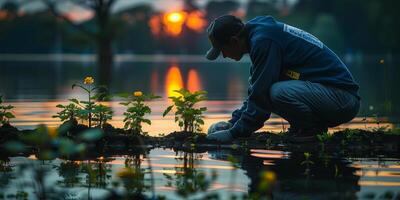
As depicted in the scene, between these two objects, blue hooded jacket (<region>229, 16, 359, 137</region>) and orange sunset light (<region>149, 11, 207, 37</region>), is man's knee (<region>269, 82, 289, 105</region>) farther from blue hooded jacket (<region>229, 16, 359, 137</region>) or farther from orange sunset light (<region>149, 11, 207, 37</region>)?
orange sunset light (<region>149, 11, 207, 37</region>)

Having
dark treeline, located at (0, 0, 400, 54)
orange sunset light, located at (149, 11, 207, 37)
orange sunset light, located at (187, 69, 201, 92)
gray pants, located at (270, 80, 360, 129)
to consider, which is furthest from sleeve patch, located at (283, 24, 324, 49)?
orange sunset light, located at (149, 11, 207, 37)

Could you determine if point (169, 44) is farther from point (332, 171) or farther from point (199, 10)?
point (332, 171)

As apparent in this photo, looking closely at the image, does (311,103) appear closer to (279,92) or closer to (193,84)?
(279,92)

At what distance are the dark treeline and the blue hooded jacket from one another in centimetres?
9647

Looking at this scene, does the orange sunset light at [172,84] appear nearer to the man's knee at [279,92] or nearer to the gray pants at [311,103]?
the gray pants at [311,103]

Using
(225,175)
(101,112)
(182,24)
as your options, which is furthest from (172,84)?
(182,24)

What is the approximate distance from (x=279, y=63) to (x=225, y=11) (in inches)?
6588

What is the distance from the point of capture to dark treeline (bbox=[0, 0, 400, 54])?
11674cm

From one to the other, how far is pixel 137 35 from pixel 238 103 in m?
155

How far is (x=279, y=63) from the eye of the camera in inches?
301

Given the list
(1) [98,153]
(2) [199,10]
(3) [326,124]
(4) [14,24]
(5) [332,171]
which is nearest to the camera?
(5) [332,171]

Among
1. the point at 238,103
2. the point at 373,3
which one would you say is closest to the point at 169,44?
the point at 373,3

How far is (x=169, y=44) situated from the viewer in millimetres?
172625

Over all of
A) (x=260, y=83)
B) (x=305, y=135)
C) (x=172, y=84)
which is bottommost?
(x=305, y=135)
